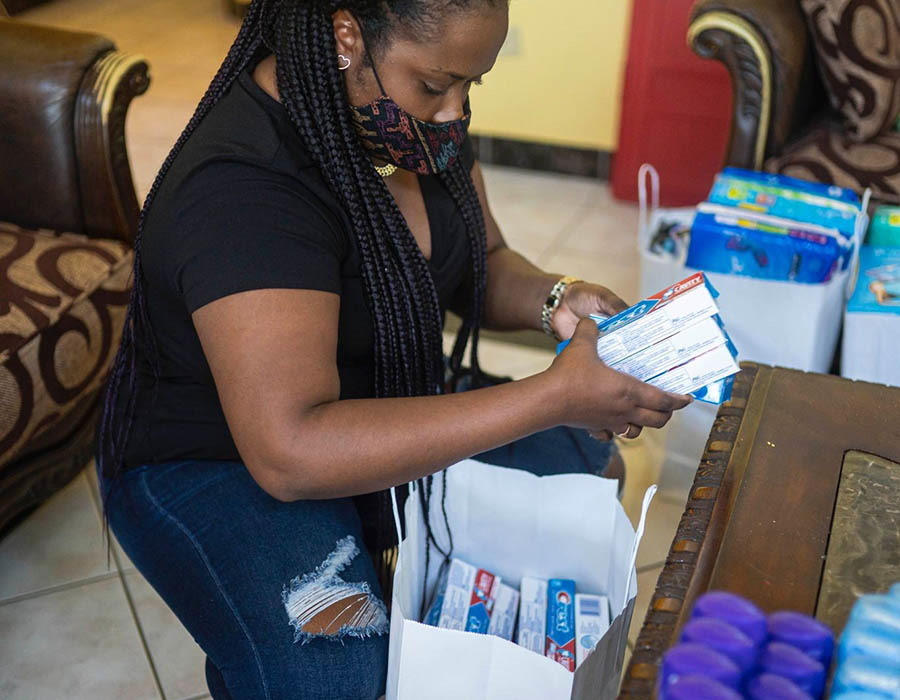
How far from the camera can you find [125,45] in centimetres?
447

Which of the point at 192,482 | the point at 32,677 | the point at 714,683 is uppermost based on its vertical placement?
the point at 714,683

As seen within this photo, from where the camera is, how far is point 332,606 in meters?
1.03

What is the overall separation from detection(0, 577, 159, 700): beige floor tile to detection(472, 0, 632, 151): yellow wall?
2035 millimetres

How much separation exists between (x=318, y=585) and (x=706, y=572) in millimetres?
440

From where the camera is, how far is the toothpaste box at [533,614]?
42.9 inches

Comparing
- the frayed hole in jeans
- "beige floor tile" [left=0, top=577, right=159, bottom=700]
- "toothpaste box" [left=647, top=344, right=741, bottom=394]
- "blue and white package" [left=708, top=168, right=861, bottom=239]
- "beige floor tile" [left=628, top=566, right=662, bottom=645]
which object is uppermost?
"toothpaste box" [left=647, top=344, right=741, bottom=394]

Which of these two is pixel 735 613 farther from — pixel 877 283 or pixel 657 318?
pixel 877 283

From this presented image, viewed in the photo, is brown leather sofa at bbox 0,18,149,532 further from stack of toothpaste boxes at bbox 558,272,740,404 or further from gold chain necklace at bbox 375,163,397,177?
stack of toothpaste boxes at bbox 558,272,740,404

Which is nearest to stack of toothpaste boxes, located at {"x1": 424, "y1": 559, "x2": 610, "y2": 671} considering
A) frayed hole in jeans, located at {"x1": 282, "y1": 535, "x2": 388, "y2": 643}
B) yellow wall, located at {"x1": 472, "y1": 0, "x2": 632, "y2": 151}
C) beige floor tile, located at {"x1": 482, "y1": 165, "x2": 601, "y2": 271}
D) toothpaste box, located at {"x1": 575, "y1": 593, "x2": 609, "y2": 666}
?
toothpaste box, located at {"x1": 575, "y1": 593, "x2": 609, "y2": 666}

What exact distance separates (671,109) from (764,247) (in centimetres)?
134

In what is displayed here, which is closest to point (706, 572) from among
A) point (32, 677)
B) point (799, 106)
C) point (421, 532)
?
point (421, 532)

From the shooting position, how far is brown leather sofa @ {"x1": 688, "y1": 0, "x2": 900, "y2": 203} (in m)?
1.88

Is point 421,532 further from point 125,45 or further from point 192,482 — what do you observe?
point 125,45

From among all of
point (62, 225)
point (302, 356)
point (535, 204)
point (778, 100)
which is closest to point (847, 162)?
point (778, 100)
